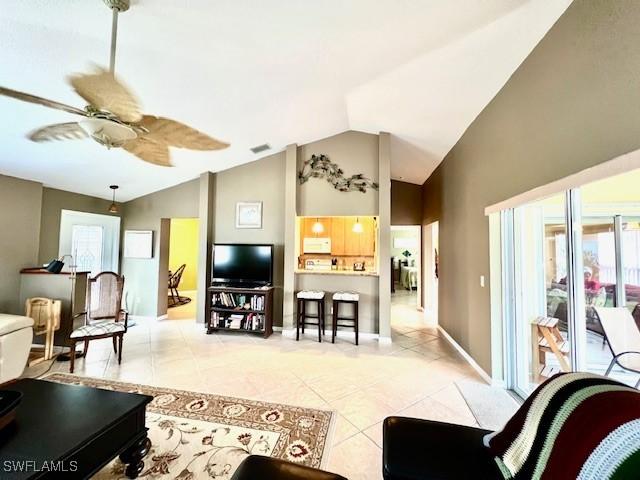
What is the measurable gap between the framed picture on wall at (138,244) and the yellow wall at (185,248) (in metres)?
2.81

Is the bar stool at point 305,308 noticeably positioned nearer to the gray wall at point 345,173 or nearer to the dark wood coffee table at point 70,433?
the gray wall at point 345,173

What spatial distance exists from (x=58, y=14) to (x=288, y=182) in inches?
132

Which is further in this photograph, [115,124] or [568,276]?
[568,276]

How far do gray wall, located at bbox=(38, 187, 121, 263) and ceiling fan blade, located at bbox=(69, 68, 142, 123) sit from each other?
9.54 ft

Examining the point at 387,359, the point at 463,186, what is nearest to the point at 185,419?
the point at 387,359

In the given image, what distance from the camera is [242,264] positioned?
4941mm

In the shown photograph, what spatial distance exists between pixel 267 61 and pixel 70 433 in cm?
312

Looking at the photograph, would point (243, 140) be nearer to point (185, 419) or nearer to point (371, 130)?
point (371, 130)

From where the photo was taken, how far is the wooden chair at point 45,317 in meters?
3.60

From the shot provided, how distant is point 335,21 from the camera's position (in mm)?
2291

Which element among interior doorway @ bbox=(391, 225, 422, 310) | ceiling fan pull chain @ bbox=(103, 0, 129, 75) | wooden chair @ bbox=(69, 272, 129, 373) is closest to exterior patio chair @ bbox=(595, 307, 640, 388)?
ceiling fan pull chain @ bbox=(103, 0, 129, 75)

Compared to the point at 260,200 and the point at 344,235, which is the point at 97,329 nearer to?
the point at 260,200

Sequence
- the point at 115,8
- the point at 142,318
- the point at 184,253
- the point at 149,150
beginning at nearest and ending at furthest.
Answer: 1. the point at 115,8
2. the point at 149,150
3. the point at 142,318
4. the point at 184,253

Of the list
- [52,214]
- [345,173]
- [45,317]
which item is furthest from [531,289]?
[52,214]
